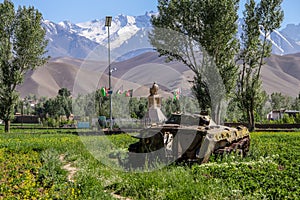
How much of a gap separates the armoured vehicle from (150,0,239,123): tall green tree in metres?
17.1

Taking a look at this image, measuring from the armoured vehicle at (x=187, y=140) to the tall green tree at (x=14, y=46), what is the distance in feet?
81.6

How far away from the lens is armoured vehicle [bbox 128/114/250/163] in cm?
1145

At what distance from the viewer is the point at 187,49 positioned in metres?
30.3

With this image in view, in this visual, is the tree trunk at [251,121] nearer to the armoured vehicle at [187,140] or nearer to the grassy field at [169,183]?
the armoured vehicle at [187,140]

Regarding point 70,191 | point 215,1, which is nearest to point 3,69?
point 215,1

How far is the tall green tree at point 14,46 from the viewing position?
33.7 m

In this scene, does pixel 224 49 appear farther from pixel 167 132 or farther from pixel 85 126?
pixel 85 126

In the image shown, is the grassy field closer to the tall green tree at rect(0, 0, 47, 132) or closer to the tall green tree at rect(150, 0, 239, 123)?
the tall green tree at rect(150, 0, 239, 123)

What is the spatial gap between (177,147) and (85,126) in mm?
37279

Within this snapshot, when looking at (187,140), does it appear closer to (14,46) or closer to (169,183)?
(169,183)

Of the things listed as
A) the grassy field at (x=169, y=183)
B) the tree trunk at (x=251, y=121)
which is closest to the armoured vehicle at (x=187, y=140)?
the grassy field at (x=169, y=183)

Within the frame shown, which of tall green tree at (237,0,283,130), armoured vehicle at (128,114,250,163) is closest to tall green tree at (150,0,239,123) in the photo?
tall green tree at (237,0,283,130)

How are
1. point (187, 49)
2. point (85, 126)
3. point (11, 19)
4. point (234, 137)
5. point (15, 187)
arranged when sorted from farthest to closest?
point (85, 126) < point (11, 19) < point (187, 49) < point (234, 137) < point (15, 187)

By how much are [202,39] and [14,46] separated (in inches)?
732
